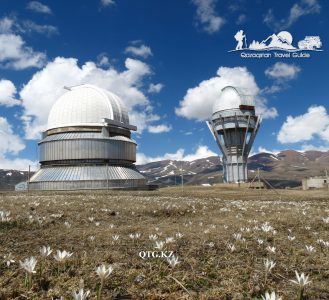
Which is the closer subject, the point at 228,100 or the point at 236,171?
the point at 236,171

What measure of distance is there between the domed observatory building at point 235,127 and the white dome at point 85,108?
3275 centimetres

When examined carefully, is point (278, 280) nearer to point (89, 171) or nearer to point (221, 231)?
point (221, 231)

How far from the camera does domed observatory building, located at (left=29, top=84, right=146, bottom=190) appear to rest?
68438mm

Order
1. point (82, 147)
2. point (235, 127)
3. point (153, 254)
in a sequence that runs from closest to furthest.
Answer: point (153, 254) → point (82, 147) → point (235, 127)

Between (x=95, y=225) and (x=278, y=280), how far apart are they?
7129 mm

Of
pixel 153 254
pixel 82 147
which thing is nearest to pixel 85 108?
pixel 82 147

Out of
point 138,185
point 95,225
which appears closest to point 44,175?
point 138,185

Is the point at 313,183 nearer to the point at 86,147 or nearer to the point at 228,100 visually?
the point at 228,100

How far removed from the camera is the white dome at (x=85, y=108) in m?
75.9

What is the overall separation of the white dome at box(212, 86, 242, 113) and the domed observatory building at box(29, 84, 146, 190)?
111ft

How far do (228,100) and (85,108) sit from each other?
149ft

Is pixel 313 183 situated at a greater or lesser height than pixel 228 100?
lesser

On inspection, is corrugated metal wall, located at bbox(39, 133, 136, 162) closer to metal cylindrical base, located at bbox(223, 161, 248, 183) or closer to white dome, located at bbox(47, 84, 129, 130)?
white dome, located at bbox(47, 84, 129, 130)

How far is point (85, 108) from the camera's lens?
252ft
